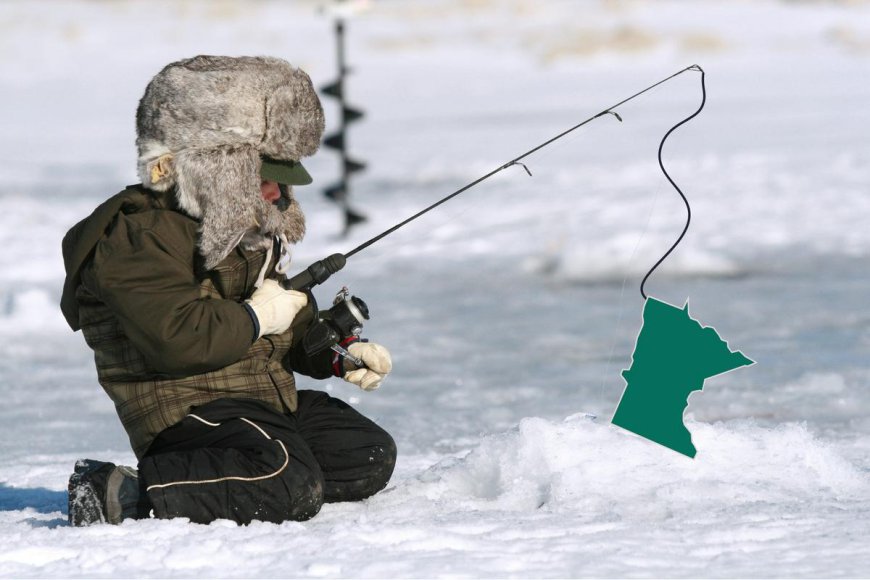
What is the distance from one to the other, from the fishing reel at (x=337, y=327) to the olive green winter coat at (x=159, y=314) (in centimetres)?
6

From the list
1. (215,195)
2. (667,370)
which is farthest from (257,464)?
(667,370)

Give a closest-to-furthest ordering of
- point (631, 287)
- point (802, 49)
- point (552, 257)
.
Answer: point (631, 287)
point (552, 257)
point (802, 49)

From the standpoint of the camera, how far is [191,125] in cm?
275

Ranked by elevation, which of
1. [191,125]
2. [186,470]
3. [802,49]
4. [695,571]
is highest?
[802,49]

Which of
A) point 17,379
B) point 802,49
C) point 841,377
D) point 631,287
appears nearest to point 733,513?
point 841,377

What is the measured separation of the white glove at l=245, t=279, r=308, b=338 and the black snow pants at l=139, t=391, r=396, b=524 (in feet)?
0.75

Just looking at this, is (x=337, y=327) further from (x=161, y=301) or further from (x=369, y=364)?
(x=161, y=301)

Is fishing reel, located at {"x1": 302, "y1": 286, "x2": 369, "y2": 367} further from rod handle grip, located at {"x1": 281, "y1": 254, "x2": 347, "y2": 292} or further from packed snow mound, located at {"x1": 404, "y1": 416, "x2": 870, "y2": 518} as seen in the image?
packed snow mound, located at {"x1": 404, "y1": 416, "x2": 870, "y2": 518}

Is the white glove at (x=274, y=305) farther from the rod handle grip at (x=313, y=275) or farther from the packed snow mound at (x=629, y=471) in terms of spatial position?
the packed snow mound at (x=629, y=471)

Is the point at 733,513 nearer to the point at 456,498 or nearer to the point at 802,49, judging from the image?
the point at 456,498

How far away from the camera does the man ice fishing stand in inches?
106

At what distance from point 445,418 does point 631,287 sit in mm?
2726

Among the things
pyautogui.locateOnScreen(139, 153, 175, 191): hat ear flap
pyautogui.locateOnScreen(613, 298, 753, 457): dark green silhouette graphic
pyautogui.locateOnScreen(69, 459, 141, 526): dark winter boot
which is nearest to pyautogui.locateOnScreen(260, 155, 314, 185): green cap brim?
pyautogui.locateOnScreen(139, 153, 175, 191): hat ear flap

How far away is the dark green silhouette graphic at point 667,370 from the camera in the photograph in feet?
9.85
